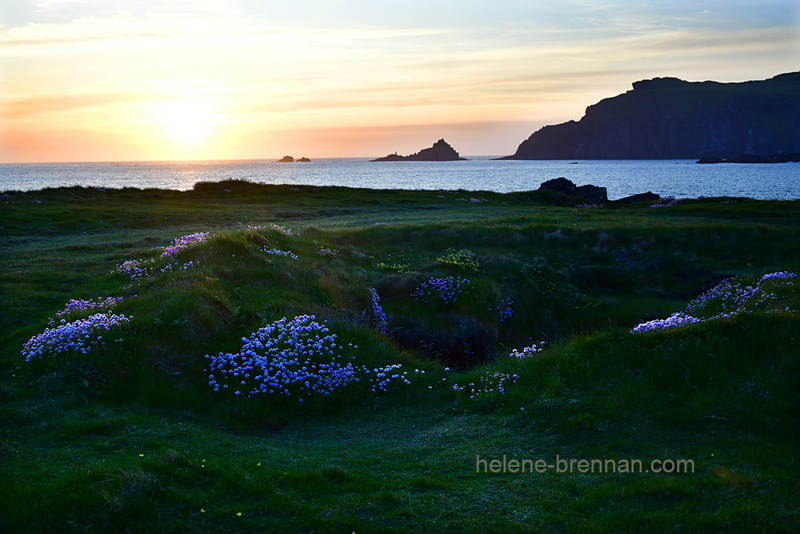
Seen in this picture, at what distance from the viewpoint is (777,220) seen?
36656 millimetres

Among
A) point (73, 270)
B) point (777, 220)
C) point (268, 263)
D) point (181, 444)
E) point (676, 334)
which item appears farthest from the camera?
point (777, 220)

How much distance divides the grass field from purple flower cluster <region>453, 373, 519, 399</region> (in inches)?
1.9

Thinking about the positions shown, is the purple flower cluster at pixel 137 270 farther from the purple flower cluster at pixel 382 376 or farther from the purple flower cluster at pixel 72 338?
the purple flower cluster at pixel 382 376

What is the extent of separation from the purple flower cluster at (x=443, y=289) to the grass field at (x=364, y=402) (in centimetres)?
6

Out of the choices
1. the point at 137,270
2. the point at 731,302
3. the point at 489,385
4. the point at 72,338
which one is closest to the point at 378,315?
the point at 489,385

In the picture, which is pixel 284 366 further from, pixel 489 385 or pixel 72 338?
pixel 72 338

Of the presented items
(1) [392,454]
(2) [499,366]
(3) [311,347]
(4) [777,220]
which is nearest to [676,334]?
(2) [499,366]

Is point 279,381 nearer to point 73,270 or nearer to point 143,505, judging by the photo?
point 143,505

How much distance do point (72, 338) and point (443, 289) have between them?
12475mm

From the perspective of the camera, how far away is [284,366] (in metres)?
11.7

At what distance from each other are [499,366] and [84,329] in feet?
31.0

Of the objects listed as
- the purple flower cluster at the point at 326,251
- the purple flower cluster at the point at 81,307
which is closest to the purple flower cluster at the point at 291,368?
the purple flower cluster at the point at 81,307

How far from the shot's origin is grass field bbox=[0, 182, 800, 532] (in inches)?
276

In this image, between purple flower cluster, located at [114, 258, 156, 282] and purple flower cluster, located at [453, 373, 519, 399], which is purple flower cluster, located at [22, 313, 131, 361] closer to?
purple flower cluster, located at [114, 258, 156, 282]
